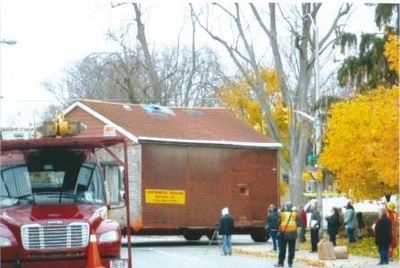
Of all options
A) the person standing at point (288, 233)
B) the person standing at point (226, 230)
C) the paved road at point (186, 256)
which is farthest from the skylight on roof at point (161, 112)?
the person standing at point (288, 233)

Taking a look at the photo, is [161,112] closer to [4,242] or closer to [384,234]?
[384,234]

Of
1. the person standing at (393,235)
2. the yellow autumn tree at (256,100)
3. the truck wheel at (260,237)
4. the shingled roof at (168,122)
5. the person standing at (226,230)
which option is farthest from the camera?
the yellow autumn tree at (256,100)

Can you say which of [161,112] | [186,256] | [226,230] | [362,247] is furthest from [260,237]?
[186,256]

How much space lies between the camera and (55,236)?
14180 millimetres

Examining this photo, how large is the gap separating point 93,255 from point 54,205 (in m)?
1.13

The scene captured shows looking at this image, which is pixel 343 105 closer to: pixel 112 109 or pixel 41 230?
pixel 112 109

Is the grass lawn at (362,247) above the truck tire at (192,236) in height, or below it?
below

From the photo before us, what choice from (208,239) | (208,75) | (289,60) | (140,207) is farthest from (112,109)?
(289,60)

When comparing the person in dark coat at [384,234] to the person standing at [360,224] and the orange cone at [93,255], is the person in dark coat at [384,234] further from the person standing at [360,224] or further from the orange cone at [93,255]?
the person standing at [360,224]

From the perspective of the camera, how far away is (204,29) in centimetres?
4053

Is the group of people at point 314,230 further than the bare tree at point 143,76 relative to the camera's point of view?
No

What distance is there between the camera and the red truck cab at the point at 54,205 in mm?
14086

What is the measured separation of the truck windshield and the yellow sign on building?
1694 cm

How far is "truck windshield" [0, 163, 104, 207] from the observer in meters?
14.7
